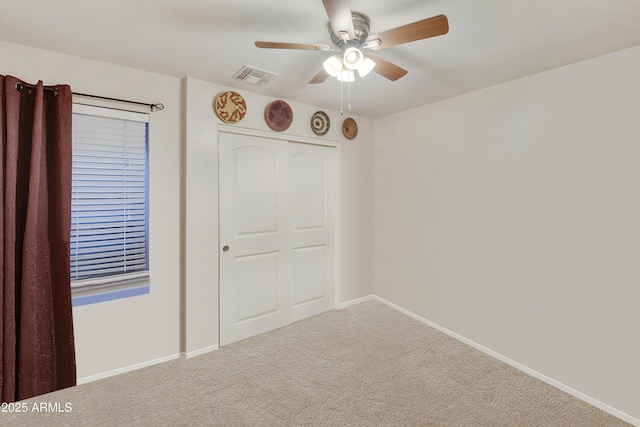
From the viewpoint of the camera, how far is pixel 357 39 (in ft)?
5.33

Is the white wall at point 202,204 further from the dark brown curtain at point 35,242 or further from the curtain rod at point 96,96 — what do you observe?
the dark brown curtain at point 35,242

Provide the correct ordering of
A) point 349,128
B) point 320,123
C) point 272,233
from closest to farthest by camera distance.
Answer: point 272,233 < point 320,123 < point 349,128

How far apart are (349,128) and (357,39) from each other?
1946 mm

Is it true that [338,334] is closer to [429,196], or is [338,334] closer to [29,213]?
[429,196]

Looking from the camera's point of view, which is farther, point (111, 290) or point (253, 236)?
point (253, 236)

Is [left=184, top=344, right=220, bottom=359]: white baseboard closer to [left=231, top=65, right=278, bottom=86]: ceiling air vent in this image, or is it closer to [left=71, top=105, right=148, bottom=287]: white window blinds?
[left=71, top=105, right=148, bottom=287]: white window blinds

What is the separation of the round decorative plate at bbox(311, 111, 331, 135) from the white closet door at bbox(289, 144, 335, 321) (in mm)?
191

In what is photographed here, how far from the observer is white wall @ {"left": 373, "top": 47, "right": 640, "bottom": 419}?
1.88m

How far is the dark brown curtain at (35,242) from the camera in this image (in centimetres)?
184

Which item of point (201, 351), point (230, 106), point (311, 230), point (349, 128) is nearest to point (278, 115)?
point (230, 106)

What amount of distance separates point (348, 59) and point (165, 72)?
1647 mm

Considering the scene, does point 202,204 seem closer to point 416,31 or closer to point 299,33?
point 299,33

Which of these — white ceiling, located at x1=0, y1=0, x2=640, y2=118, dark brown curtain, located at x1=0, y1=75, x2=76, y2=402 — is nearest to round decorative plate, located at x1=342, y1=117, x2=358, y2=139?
white ceiling, located at x1=0, y1=0, x2=640, y2=118

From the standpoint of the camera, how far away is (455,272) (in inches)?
113
